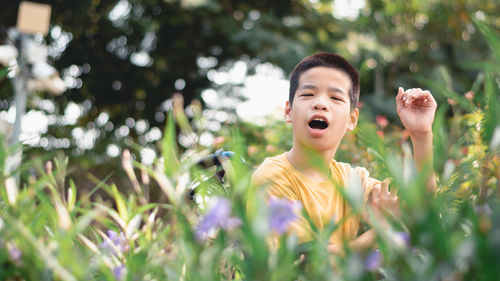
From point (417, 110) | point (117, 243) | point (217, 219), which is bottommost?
point (117, 243)

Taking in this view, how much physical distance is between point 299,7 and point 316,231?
7094mm

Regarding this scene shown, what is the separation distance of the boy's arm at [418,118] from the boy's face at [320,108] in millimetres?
155

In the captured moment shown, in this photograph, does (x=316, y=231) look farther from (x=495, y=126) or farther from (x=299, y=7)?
(x=299, y=7)

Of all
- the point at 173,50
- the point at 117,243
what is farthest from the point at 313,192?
the point at 173,50

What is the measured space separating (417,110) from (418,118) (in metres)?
0.03

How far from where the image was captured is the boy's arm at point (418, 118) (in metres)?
1.10

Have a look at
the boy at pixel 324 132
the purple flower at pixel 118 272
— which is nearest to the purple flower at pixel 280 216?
the purple flower at pixel 118 272

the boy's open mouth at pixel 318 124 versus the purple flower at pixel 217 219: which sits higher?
the boy's open mouth at pixel 318 124

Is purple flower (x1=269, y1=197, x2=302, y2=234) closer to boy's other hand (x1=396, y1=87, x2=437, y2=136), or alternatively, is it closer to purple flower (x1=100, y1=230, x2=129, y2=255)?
purple flower (x1=100, y1=230, x2=129, y2=255)

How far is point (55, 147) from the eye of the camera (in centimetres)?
739

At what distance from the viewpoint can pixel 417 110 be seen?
44.6 inches

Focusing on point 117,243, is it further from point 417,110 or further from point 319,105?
point 417,110

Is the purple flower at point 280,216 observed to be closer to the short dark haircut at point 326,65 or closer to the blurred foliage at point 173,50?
the short dark haircut at point 326,65

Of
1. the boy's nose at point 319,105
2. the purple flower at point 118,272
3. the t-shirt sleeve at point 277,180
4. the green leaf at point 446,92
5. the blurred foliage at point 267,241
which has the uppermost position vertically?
the green leaf at point 446,92
